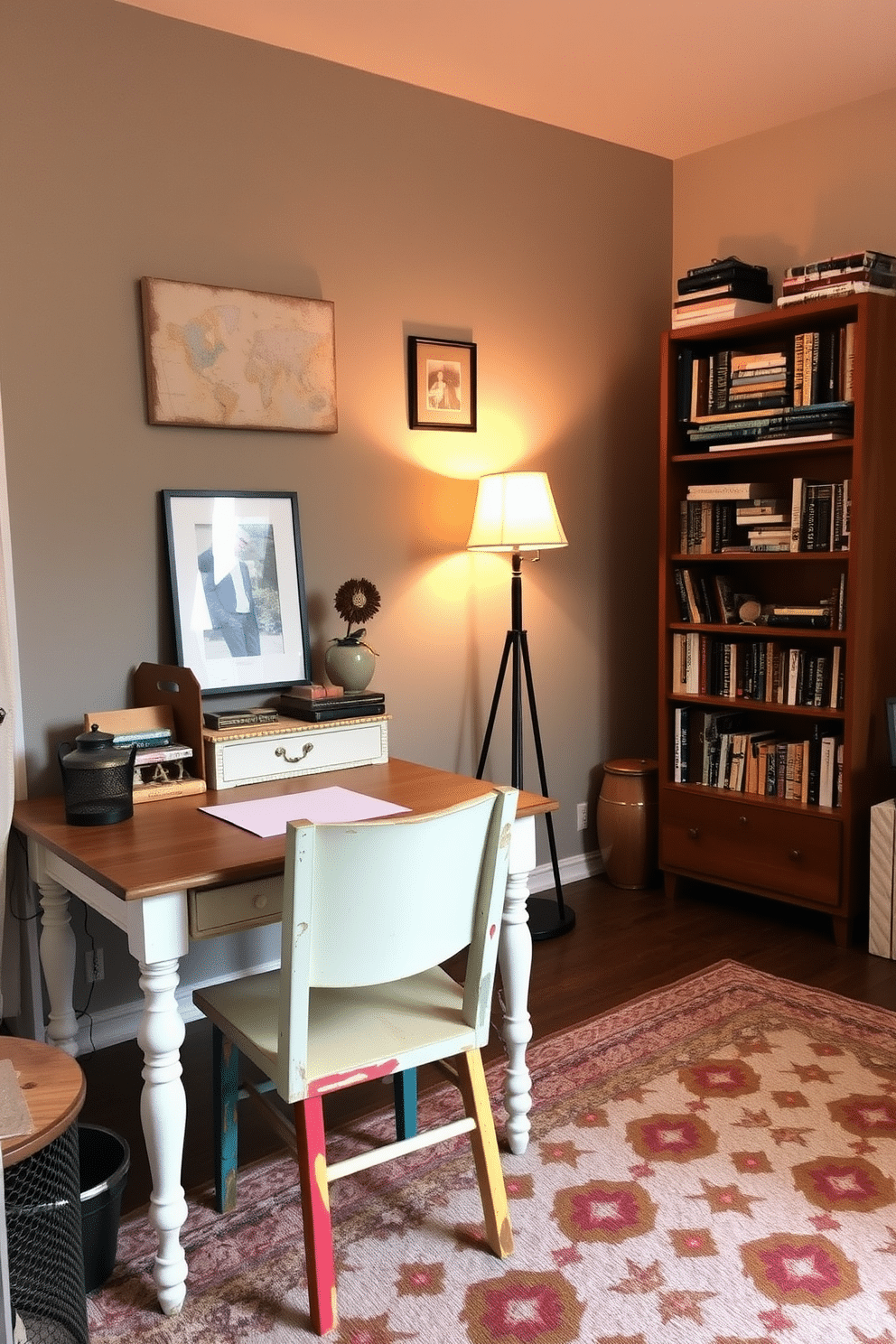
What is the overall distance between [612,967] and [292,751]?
1.20 m

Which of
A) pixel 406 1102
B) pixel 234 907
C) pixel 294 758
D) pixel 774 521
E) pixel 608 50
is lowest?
pixel 406 1102

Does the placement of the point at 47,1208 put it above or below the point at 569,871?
above

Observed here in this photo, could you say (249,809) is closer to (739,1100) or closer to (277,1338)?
(277,1338)

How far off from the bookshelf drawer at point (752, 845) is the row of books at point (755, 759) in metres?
0.08

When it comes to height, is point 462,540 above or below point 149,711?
above

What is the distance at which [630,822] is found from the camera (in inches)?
154

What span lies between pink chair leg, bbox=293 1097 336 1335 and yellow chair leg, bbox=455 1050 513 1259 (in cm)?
30

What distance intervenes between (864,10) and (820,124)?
2.48 ft

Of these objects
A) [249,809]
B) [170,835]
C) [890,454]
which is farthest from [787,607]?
[170,835]

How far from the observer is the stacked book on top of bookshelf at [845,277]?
325cm

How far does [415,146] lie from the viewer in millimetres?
3348

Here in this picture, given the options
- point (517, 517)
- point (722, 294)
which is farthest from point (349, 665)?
point (722, 294)

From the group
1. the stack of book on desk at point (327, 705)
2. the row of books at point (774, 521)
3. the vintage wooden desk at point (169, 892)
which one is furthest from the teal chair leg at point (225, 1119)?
the row of books at point (774, 521)

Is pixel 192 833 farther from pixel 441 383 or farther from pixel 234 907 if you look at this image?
pixel 441 383
